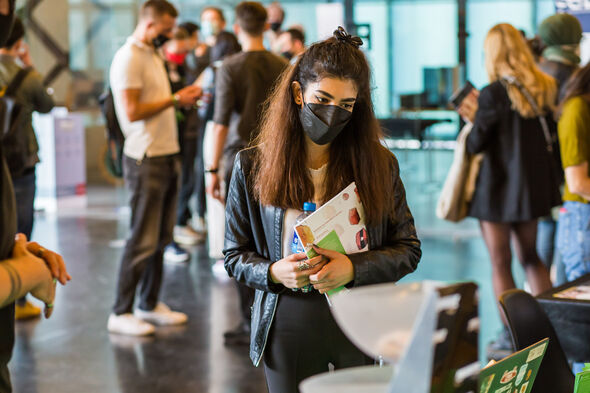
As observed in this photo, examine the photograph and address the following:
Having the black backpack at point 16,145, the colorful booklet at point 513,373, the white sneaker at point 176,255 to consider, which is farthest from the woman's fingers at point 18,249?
the white sneaker at point 176,255

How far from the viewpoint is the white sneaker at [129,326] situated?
428 cm

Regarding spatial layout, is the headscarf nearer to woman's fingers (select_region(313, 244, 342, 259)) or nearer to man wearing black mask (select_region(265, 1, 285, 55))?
woman's fingers (select_region(313, 244, 342, 259))

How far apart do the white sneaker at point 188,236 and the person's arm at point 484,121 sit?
371 centimetres

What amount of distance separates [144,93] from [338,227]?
103 inches

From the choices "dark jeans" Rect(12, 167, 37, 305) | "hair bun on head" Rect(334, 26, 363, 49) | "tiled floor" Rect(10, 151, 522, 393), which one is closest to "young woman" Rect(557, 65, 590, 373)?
"tiled floor" Rect(10, 151, 522, 393)

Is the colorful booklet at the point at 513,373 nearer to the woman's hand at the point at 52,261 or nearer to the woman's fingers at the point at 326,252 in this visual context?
the woman's fingers at the point at 326,252

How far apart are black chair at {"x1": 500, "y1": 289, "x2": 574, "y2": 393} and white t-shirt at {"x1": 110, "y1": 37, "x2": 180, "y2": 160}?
2.58 meters

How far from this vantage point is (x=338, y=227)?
1793mm

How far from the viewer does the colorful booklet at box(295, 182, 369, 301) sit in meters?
1.70

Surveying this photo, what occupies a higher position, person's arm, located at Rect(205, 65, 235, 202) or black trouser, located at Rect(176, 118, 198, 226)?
person's arm, located at Rect(205, 65, 235, 202)

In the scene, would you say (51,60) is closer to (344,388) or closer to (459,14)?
(459,14)

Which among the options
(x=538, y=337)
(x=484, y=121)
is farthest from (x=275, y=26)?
(x=538, y=337)

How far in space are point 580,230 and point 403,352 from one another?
2744 mm

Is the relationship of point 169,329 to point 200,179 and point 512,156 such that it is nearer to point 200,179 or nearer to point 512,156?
point 512,156
